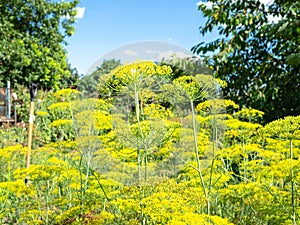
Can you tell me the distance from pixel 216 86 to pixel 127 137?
0.53 meters

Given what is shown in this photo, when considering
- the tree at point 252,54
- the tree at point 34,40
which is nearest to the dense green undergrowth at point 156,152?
the tree at point 252,54

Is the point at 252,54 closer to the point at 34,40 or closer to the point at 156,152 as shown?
the point at 156,152

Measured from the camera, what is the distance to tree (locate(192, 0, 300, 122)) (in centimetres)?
430

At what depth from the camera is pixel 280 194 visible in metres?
2.04

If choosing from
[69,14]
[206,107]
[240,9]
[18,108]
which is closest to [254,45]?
[240,9]

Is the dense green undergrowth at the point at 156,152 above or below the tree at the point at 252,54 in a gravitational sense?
below

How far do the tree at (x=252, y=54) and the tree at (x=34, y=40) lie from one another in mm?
6916

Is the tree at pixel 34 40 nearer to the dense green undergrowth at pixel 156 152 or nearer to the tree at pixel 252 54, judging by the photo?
the tree at pixel 252 54

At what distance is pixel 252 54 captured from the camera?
4.84 meters

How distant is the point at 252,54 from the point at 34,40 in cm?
792

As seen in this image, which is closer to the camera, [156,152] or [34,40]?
[156,152]

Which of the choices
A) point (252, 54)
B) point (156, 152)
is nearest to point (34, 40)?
point (252, 54)

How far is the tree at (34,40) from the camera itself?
34.9 ft

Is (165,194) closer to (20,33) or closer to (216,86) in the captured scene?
(216,86)
